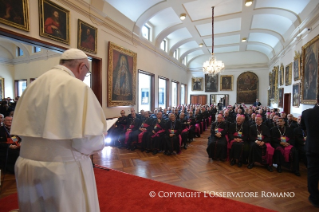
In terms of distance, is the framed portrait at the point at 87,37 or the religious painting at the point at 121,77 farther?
the religious painting at the point at 121,77

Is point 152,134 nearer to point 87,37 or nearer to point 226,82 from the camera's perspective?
point 87,37

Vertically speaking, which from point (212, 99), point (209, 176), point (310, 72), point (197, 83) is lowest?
point (209, 176)

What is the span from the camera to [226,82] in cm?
1869

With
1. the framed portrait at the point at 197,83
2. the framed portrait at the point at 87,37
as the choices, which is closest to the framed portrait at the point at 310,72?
the framed portrait at the point at 87,37

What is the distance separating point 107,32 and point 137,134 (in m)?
4.63

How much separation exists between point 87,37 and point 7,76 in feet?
36.5

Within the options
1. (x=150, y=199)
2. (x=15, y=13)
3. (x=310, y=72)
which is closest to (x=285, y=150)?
(x=150, y=199)

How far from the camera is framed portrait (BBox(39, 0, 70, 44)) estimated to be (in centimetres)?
454

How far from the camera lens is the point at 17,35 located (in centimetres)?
403

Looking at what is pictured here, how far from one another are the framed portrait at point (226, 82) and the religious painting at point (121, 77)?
43.2ft

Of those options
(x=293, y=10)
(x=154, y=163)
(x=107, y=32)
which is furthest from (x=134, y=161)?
(x=293, y=10)

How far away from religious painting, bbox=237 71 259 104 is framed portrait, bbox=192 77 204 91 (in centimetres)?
404

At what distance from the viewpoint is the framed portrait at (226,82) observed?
60.7ft

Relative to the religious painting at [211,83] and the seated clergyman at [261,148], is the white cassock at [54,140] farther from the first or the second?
the religious painting at [211,83]
